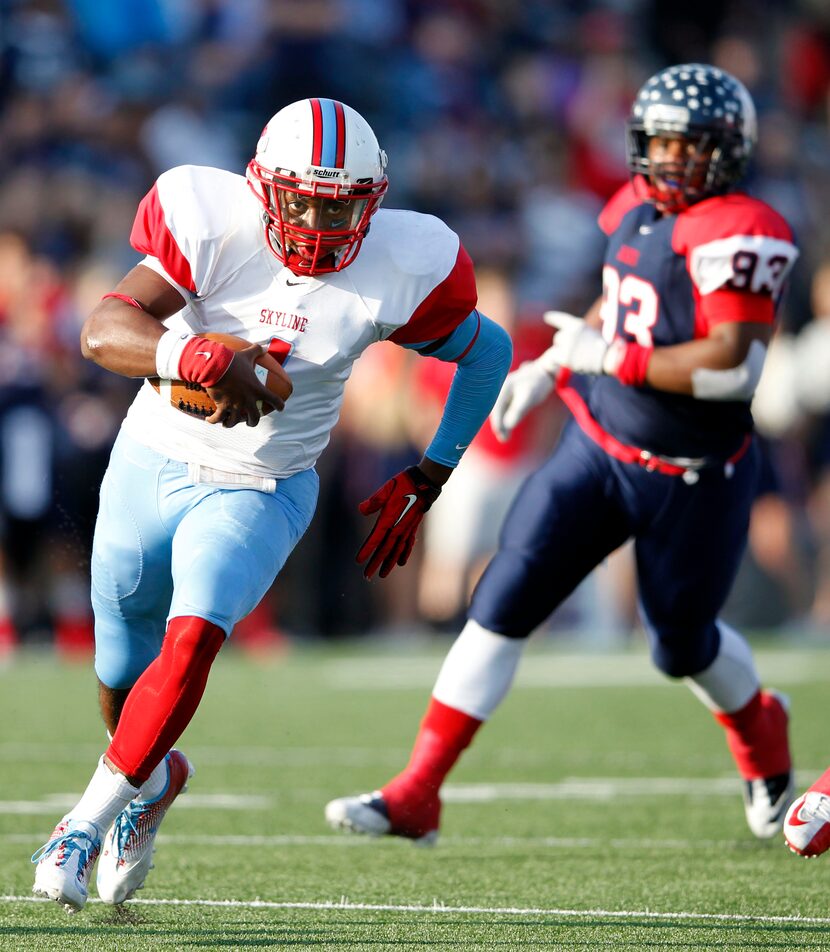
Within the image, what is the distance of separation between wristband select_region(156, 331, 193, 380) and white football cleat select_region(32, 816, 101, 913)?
3.07 ft

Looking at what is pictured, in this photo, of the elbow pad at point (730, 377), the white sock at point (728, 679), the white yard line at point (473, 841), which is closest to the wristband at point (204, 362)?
the elbow pad at point (730, 377)

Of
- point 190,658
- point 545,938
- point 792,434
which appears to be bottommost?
point 792,434

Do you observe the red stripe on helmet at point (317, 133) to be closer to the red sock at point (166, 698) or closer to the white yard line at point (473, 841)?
the red sock at point (166, 698)

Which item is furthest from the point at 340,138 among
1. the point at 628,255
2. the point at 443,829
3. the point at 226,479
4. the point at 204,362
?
the point at 443,829

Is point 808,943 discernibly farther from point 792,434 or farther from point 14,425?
point 792,434

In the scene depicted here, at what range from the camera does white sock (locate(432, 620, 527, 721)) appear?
16.3ft

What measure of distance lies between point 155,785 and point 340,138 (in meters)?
1.51

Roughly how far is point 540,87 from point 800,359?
353cm

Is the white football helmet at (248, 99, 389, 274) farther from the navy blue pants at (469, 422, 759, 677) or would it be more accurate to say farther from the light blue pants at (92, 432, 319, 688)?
the navy blue pants at (469, 422, 759, 677)

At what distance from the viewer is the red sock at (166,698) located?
362cm

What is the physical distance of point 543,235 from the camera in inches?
484

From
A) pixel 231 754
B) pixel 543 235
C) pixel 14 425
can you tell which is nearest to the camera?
pixel 231 754

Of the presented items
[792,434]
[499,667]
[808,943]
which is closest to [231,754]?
[499,667]

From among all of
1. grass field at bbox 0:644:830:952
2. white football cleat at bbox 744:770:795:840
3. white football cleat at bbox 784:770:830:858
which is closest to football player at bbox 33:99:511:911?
grass field at bbox 0:644:830:952
